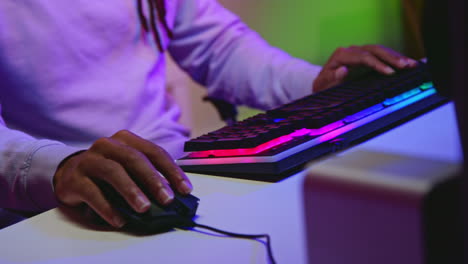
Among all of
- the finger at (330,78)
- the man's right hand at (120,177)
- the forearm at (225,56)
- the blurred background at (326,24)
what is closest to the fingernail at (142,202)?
the man's right hand at (120,177)

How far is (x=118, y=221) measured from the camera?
55cm

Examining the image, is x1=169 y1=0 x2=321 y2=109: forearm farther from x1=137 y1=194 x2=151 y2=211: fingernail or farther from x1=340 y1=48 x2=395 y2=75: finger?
x1=137 y1=194 x2=151 y2=211: fingernail

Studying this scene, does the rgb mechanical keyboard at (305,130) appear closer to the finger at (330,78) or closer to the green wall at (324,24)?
the finger at (330,78)

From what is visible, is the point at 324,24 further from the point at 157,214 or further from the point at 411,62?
the point at 157,214

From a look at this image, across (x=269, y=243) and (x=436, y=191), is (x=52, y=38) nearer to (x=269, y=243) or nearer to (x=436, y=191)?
(x=269, y=243)

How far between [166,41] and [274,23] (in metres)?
0.67

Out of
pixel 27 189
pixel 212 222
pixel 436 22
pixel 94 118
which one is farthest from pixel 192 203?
pixel 94 118

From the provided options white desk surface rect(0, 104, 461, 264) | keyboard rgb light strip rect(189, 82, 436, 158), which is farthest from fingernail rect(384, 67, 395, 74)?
white desk surface rect(0, 104, 461, 264)

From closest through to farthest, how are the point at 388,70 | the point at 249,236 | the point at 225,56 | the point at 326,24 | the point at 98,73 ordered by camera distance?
the point at 249,236, the point at 388,70, the point at 98,73, the point at 225,56, the point at 326,24

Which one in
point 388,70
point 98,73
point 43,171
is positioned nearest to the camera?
point 43,171

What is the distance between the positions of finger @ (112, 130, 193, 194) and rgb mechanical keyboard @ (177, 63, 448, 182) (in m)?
0.10

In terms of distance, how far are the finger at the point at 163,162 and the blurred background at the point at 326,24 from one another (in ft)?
4.16

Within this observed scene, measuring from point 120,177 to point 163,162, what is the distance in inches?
2.3

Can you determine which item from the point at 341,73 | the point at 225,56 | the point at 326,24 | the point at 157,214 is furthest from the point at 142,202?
the point at 326,24
